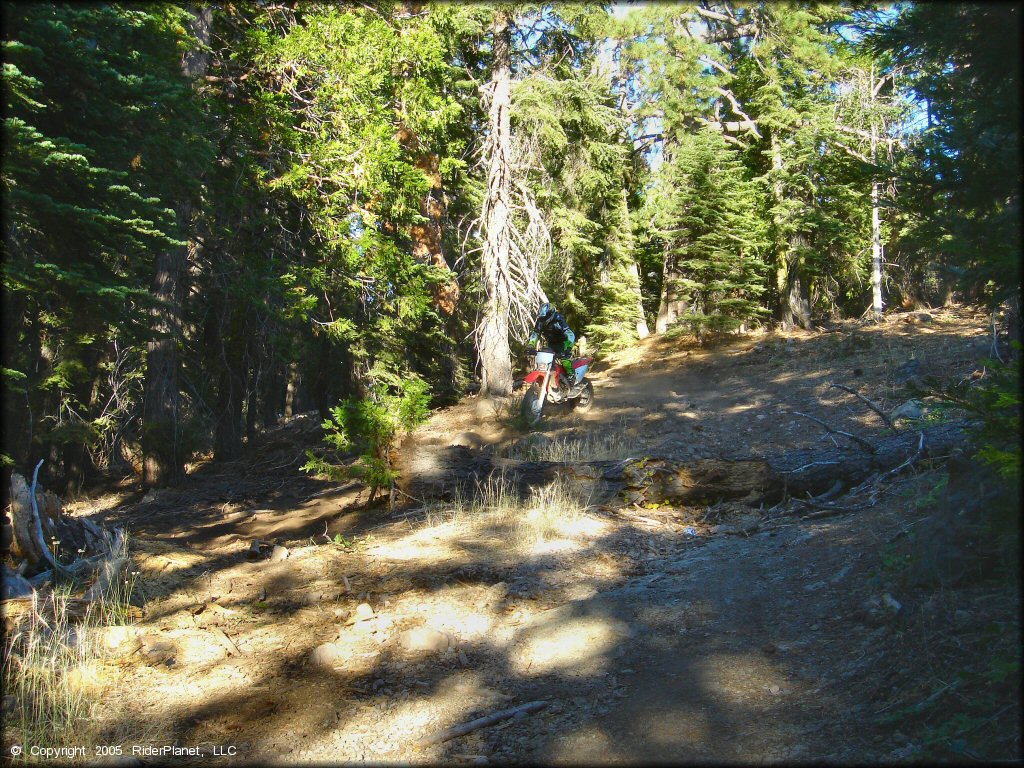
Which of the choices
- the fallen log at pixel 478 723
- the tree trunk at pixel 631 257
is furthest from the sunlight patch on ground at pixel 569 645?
the tree trunk at pixel 631 257

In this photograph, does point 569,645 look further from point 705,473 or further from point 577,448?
point 577,448

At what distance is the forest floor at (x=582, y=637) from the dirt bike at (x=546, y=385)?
14.7 feet

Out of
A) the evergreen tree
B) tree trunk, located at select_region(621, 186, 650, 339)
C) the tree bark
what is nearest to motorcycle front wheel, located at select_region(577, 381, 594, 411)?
tree trunk, located at select_region(621, 186, 650, 339)

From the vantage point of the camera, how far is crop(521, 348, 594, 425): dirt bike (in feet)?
45.0

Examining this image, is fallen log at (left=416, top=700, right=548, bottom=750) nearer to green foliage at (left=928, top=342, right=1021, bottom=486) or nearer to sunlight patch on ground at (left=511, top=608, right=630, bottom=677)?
sunlight patch on ground at (left=511, top=608, right=630, bottom=677)

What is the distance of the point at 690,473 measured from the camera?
841 centimetres

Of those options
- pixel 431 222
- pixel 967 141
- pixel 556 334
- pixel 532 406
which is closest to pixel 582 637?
pixel 967 141

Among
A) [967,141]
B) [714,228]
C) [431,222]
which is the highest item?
[431,222]

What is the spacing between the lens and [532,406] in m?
13.6

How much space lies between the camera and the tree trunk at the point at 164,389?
1325 cm

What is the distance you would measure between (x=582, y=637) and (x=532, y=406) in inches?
340

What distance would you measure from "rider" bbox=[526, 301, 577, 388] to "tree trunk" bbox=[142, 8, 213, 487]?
666 centimetres

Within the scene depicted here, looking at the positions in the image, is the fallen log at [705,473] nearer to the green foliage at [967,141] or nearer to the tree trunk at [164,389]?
the green foliage at [967,141]

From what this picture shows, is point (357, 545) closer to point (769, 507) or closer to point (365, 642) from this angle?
point (365, 642)
